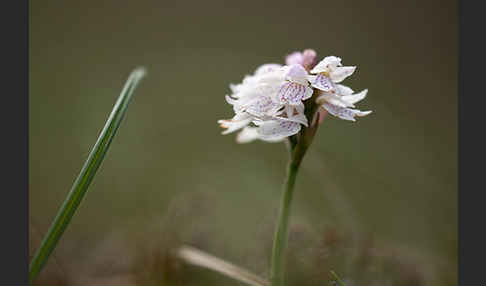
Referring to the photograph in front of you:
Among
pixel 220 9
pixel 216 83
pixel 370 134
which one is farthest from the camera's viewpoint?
pixel 220 9

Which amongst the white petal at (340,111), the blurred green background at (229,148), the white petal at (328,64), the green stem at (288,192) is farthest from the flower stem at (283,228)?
the blurred green background at (229,148)

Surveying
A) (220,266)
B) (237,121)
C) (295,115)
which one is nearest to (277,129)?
(295,115)

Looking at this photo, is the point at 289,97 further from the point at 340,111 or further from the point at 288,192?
the point at 288,192

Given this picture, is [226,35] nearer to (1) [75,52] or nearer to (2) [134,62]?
(2) [134,62]

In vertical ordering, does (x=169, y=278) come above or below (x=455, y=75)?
below

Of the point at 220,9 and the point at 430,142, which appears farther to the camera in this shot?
the point at 220,9

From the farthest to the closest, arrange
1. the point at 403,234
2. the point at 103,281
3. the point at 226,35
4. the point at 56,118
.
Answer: the point at 226,35 → the point at 56,118 → the point at 403,234 → the point at 103,281

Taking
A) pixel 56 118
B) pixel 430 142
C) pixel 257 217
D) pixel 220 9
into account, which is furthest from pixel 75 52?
pixel 430 142

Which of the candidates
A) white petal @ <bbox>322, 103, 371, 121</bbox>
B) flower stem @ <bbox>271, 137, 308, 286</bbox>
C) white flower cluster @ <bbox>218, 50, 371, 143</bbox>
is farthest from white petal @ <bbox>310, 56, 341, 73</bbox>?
flower stem @ <bbox>271, 137, 308, 286</bbox>
